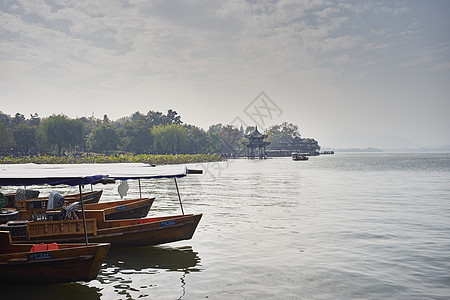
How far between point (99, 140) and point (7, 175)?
80.3m

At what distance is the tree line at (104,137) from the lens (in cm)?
7519

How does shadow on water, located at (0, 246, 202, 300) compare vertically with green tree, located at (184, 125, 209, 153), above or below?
below

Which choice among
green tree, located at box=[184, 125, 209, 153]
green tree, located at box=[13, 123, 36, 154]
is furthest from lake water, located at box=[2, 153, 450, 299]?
green tree, located at box=[184, 125, 209, 153]

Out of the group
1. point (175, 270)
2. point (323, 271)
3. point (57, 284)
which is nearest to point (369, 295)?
point (323, 271)

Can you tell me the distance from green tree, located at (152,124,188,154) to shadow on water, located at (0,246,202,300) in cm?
8078

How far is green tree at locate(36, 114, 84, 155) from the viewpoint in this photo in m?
74.6

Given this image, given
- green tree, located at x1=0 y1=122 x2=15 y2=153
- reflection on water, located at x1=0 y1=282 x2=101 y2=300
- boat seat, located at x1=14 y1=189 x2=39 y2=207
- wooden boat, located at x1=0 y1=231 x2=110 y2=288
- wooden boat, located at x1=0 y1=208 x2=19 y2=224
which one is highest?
green tree, located at x1=0 y1=122 x2=15 y2=153

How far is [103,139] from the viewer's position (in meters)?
86.6

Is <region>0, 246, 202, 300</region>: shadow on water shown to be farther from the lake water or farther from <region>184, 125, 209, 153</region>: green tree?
<region>184, 125, 209, 153</region>: green tree

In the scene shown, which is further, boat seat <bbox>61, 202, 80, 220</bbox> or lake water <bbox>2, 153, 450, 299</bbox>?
boat seat <bbox>61, 202, 80, 220</bbox>

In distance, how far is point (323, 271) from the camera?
9.80 m

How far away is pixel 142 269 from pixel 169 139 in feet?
273

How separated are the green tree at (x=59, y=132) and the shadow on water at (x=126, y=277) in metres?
70.3

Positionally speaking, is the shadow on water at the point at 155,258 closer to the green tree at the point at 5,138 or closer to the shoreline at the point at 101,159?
the shoreline at the point at 101,159
